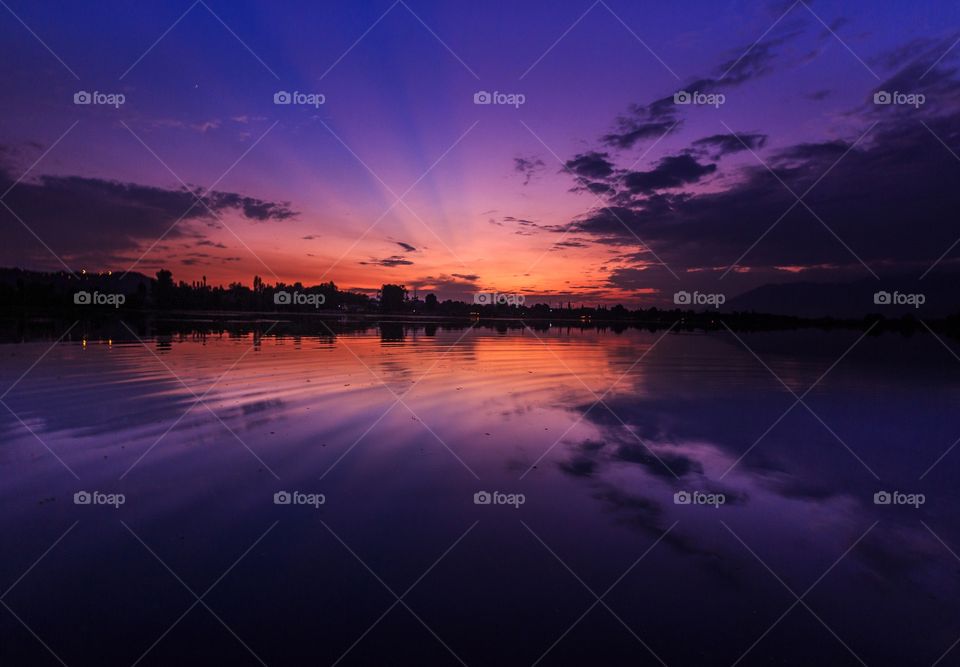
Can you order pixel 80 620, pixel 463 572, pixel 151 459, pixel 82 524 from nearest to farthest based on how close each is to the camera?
pixel 80 620 < pixel 463 572 < pixel 82 524 < pixel 151 459

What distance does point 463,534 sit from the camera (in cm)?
638

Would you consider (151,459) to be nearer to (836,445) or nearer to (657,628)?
(657,628)

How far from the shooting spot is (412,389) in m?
15.4

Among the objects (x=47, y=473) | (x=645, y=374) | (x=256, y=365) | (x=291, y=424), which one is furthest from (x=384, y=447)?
(x=645, y=374)

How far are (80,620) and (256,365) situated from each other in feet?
→ 54.9

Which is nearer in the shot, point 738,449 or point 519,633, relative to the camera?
point 519,633

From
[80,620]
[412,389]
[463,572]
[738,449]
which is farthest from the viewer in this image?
[412,389]

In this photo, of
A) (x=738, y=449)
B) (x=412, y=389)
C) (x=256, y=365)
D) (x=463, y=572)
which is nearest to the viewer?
(x=463, y=572)

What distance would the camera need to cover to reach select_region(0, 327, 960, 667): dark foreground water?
453 centimetres

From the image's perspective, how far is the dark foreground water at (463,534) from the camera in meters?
4.53

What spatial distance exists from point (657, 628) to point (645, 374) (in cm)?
1706

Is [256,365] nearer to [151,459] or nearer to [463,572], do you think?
[151,459]

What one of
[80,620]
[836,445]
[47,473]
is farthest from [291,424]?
[836,445]

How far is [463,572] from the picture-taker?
5.51 metres
